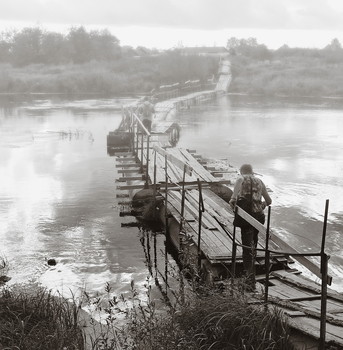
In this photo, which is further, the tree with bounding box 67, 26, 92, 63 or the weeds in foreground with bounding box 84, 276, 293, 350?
the tree with bounding box 67, 26, 92, 63

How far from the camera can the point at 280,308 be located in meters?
6.21

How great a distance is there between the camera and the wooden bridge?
5.79 meters

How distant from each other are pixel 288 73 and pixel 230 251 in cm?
5068

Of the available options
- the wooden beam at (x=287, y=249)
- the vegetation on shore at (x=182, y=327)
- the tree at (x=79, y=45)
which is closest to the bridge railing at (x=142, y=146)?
the wooden beam at (x=287, y=249)

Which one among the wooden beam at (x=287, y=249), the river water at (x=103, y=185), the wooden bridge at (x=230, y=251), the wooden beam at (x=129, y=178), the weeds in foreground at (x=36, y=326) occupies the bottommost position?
the river water at (x=103, y=185)

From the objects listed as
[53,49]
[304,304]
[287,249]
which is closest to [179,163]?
[287,249]

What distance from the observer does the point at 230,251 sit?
873cm

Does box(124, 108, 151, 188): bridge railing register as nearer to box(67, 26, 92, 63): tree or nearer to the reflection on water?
the reflection on water

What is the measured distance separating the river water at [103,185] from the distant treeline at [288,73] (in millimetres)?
15353

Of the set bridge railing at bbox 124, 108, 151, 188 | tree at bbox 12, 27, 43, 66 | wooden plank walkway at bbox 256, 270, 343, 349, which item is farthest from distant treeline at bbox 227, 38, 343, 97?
wooden plank walkway at bbox 256, 270, 343, 349

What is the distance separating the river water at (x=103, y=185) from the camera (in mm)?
10539

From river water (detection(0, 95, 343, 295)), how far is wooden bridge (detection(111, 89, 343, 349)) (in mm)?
954

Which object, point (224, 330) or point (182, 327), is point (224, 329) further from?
point (182, 327)

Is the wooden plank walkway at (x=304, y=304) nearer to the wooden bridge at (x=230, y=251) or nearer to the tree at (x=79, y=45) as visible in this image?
the wooden bridge at (x=230, y=251)
